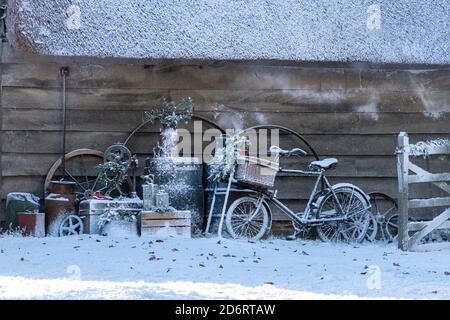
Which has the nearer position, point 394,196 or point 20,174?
point 20,174

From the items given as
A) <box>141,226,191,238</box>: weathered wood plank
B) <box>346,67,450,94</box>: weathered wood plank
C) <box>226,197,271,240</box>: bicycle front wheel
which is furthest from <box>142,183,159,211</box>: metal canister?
<box>346,67,450,94</box>: weathered wood plank

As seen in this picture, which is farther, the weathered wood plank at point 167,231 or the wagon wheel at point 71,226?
the wagon wheel at point 71,226

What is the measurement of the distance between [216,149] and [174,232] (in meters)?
1.03

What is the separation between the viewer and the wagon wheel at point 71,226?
7750 millimetres

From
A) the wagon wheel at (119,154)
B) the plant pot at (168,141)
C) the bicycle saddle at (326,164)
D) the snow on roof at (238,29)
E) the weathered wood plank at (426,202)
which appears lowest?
the weathered wood plank at (426,202)

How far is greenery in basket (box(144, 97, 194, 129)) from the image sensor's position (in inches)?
314

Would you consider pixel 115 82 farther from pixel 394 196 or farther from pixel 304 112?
pixel 394 196

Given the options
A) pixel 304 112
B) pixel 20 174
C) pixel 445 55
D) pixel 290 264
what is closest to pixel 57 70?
pixel 20 174

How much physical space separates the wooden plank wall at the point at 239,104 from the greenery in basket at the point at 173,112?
0.18 metres

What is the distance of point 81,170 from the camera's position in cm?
821

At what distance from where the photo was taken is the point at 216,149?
26.2ft

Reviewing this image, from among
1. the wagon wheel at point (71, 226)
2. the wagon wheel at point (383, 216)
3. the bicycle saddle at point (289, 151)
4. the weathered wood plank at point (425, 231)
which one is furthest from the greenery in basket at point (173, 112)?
the weathered wood plank at point (425, 231)

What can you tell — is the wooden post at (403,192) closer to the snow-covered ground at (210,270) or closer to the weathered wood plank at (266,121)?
the snow-covered ground at (210,270)

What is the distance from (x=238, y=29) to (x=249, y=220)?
1934 mm
